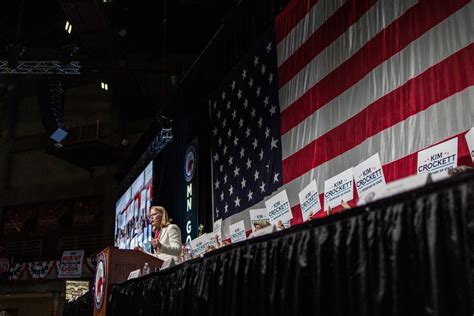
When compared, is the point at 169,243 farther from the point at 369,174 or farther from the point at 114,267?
the point at 369,174

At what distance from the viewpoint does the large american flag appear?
11.4 ft

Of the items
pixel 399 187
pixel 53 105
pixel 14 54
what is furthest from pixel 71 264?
pixel 399 187

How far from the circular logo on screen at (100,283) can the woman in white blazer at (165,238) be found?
464 mm

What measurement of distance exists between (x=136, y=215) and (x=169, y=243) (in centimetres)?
724

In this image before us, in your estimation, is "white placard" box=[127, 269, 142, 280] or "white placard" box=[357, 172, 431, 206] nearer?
"white placard" box=[357, 172, 431, 206]

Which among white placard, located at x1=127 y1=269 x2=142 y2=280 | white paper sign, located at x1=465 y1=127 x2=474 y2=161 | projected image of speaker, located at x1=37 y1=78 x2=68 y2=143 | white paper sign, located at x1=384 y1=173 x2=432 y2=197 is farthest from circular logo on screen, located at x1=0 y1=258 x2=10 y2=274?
white paper sign, located at x1=384 y1=173 x2=432 y2=197

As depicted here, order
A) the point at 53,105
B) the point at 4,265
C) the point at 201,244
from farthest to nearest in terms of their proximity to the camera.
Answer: the point at 4,265, the point at 53,105, the point at 201,244

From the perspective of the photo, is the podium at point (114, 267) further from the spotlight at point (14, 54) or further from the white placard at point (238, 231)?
the spotlight at point (14, 54)

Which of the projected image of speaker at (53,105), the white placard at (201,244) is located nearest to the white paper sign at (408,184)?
the white placard at (201,244)

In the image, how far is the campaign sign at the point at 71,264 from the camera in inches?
582

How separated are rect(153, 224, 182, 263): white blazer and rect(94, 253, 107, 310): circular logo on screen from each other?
0.49 m

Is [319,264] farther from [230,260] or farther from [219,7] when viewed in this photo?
[219,7]

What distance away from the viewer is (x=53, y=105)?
12.1m

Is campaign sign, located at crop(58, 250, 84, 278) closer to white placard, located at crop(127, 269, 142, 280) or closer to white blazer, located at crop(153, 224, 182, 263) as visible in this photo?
white blazer, located at crop(153, 224, 182, 263)
